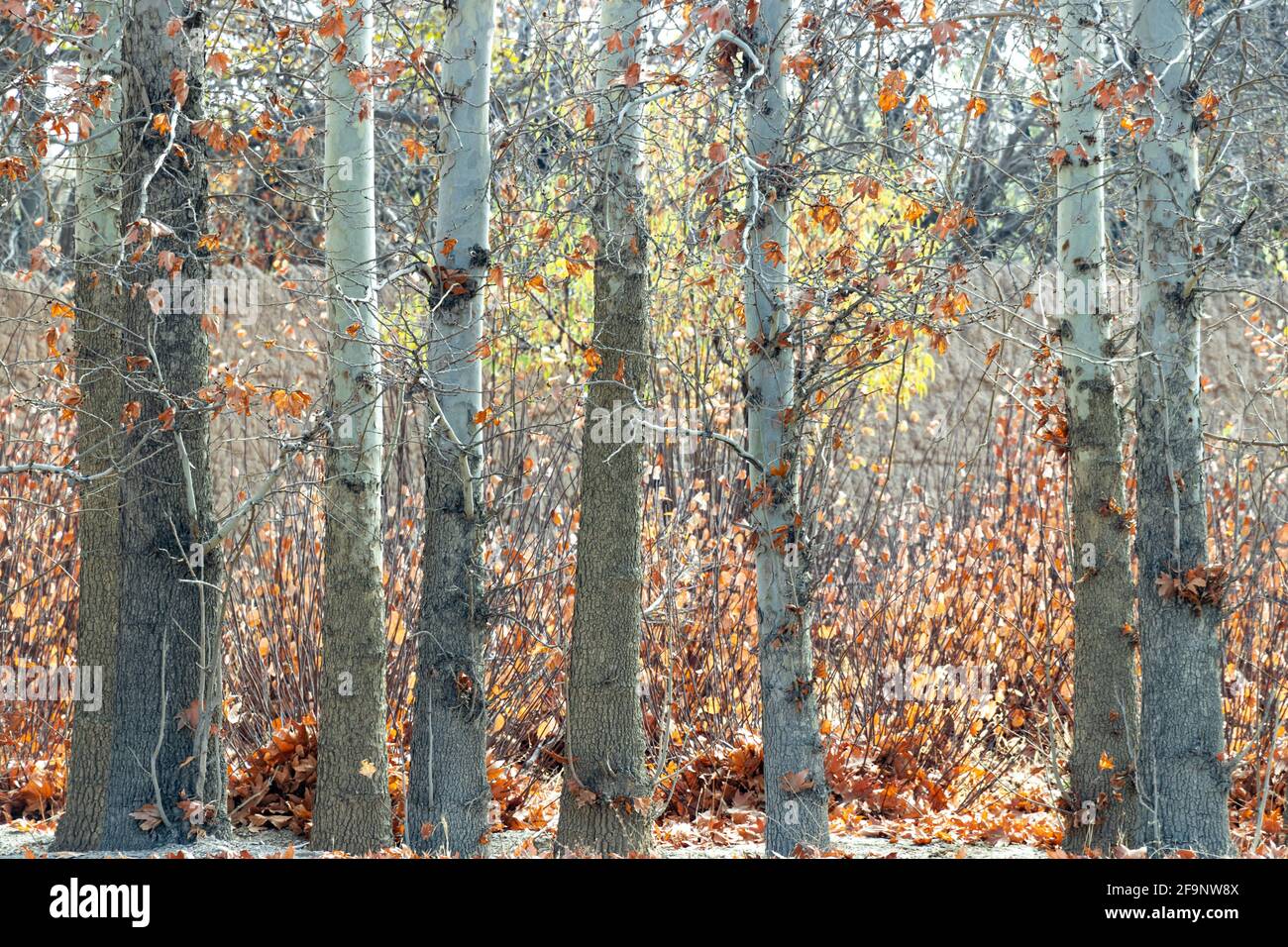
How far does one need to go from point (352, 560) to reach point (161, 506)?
85cm

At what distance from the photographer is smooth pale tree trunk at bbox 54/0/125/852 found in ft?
21.0

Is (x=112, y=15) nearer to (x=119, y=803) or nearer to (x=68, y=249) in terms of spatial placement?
(x=119, y=803)

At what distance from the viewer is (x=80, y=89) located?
561 centimetres

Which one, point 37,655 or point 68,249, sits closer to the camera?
point 37,655

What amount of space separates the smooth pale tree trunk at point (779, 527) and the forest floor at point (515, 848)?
0.34 metres

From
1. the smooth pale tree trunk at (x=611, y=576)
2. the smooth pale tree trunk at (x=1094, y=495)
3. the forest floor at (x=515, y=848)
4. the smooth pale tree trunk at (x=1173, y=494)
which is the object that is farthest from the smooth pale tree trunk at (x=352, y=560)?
the smooth pale tree trunk at (x=1173, y=494)

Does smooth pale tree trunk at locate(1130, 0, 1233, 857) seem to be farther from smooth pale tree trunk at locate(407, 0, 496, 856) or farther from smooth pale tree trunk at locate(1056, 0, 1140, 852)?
smooth pale tree trunk at locate(407, 0, 496, 856)

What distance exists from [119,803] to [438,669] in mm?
1519

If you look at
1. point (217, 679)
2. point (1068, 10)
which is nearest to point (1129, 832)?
point (1068, 10)

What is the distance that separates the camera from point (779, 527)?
5852 millimetres

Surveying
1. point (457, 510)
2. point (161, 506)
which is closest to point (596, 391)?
point (457, 510)
